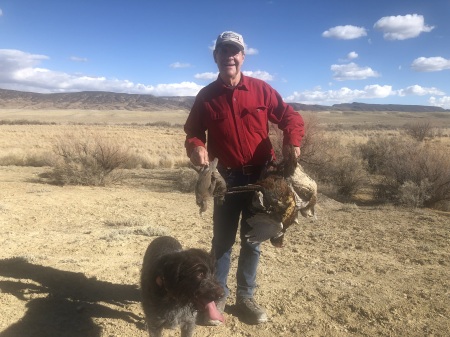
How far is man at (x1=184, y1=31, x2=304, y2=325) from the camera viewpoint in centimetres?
357

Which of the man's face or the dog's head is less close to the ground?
the man's face

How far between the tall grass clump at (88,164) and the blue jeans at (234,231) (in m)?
9.73

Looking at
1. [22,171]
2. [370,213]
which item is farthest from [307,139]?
[22,171]

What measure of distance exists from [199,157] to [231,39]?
3.45ft

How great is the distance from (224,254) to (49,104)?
598 ft

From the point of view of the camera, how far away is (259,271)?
5.30m

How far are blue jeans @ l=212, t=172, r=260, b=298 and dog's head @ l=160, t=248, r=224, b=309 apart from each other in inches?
36.8

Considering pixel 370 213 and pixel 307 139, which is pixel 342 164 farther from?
pixel 370 213

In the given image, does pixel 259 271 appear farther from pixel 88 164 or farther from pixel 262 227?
pixel 88 164

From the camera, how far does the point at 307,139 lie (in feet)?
48.8

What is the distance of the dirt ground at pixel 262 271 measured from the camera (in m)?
3.93

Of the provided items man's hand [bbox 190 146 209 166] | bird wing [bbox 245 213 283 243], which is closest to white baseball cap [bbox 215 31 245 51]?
man's hand [bbox 190 146 209 166]

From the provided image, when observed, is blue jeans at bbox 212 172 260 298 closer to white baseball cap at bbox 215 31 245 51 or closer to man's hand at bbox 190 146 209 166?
man's hand at bbox 190 146 209 166

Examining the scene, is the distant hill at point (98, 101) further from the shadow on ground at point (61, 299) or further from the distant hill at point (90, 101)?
the shadow on ground at point (61, 299)
